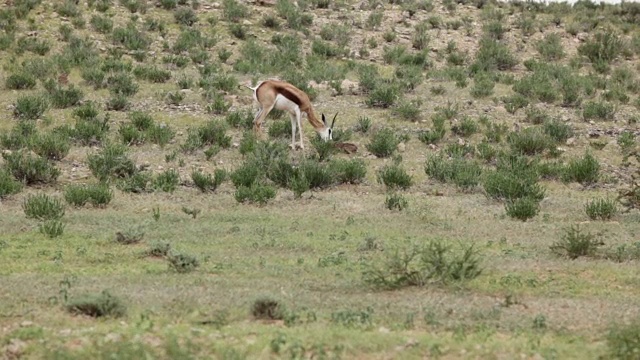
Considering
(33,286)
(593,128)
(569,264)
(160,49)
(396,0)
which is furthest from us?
(396,0)

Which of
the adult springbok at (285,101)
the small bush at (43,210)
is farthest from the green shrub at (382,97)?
the small bush at (43,210)

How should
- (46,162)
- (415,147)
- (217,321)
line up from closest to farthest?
1. (217,321)
2. (46,162)
3. (415,147)

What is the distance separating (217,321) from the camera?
26.0 feet

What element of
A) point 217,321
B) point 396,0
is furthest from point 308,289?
point 396,0

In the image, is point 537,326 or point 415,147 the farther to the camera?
point 415,147

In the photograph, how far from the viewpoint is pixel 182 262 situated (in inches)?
395

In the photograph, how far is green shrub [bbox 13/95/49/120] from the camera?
20844 mm

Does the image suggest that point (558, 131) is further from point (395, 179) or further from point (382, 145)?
point (395, 179)

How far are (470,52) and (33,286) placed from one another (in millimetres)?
25011

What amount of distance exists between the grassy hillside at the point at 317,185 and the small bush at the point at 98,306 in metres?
0.02

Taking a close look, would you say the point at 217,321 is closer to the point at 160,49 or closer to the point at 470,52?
the point at 160,49

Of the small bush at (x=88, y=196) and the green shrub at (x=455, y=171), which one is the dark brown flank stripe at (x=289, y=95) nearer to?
the green shrub at (x=455, y=171)

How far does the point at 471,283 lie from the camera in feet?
31.4

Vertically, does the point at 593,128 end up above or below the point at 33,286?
below
